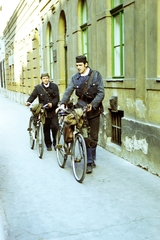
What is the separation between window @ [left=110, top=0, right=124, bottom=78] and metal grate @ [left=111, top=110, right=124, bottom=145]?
87cm

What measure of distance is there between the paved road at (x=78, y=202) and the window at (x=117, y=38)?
2.10 metres

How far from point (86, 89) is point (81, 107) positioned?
1.17ft

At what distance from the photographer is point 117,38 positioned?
8672mm

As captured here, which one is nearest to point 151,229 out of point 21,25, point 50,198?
point 50,198

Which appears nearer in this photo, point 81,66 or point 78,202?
point 78,202

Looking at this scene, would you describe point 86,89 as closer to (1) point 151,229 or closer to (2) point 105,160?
(2) point 105,160

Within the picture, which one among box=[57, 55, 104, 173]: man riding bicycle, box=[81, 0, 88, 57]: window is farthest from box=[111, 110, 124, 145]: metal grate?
box=[81, 0, 88, 57]: window

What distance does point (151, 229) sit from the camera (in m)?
4.28

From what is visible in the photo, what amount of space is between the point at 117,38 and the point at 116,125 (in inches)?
78.4

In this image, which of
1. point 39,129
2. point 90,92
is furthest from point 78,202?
point 39,129

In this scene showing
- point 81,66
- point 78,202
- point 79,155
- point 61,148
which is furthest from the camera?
point 61,148

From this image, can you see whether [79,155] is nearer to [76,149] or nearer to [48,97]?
[76,149]

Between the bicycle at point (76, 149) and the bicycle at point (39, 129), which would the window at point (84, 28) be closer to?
the bicycle at point (39, 129)

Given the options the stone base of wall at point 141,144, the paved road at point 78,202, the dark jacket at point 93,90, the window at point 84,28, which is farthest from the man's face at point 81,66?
the window at point 84,28
